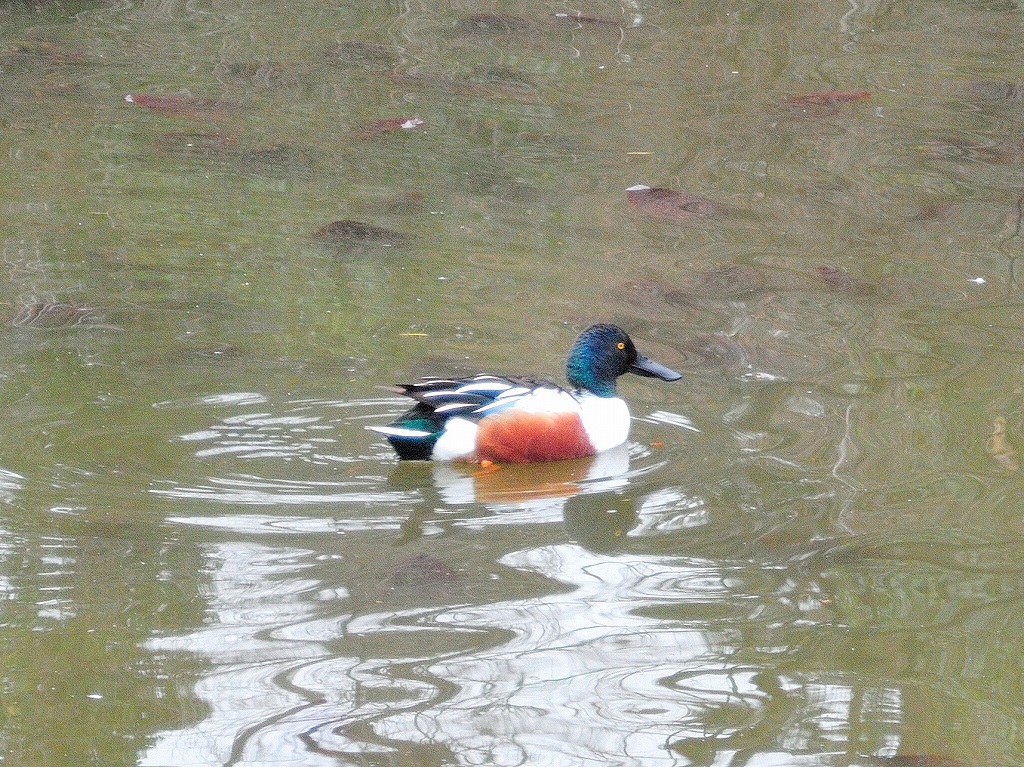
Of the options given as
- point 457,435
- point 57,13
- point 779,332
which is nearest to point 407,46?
point 57,13

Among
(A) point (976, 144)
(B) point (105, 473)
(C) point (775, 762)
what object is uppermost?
(A) point (976, 144)

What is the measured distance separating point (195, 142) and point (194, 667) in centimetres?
617

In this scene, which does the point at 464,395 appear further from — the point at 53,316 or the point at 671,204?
the point at 671,204

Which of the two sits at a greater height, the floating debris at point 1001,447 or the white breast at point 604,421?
the white breast at point 604,421

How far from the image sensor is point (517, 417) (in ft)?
19.4

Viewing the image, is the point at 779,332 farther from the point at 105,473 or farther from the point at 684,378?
the point at 105,473

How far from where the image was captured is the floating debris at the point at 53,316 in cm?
675

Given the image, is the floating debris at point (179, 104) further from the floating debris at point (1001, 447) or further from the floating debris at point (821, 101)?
the floating debris at point (1001, 447)

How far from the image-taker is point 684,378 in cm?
658

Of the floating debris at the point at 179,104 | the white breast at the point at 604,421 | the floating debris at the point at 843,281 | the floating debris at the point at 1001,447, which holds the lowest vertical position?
the floating debris at the point at 1001,447

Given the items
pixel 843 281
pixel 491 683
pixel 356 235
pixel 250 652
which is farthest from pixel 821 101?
pixel 250 652

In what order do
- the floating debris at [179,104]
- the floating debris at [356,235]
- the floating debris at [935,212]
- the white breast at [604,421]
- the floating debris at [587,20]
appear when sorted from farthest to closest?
the floating debris at [587,20] → the floating debris at [179,104] → the floating debris at [935,212] → the floating debris at [356,235] → the white breast at [604,421]

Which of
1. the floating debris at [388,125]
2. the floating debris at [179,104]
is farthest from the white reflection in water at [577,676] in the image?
the floating debris at [179,104]

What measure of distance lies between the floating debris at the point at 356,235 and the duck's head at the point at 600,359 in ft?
6.69
